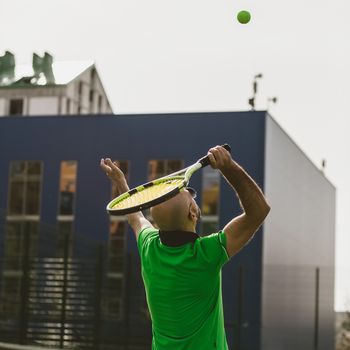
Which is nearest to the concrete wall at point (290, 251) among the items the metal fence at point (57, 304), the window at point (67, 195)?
the window at point (67, 195)

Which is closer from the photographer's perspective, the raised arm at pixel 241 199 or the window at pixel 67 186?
the raised arm at pixel 241 199

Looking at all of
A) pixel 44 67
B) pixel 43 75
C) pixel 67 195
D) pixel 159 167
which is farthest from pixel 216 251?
pixel 44 67

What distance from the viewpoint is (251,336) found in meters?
25.9

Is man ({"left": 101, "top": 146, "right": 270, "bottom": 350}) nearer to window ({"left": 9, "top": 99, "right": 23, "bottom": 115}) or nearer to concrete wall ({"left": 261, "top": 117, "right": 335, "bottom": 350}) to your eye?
concrete wall ({"left": 261, "top": 117, "right": 335, "bottom": 350})

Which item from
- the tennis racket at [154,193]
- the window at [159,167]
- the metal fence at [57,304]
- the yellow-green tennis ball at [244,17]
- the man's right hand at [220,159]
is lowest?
the metal fence at [57,304]

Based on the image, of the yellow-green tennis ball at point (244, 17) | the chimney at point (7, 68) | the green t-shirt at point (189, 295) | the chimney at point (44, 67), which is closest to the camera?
the green t-shirt at point (189, 295)

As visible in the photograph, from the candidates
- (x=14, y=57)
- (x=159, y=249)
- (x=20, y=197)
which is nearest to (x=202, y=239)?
(x=159, y=249)

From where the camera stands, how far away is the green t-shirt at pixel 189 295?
351cm

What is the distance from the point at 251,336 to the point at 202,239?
75.2 ft

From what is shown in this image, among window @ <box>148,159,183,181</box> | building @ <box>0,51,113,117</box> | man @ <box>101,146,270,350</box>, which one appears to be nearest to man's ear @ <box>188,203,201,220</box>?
man @ <box>101,146,270,350</box>

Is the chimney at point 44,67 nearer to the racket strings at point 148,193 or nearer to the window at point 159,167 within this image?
the window at point 159,167

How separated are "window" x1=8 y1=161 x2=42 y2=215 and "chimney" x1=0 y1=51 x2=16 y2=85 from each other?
17515 millimetres

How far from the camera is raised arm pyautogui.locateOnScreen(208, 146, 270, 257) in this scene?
3291 millimetres

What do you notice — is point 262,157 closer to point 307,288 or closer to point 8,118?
point 307,288
